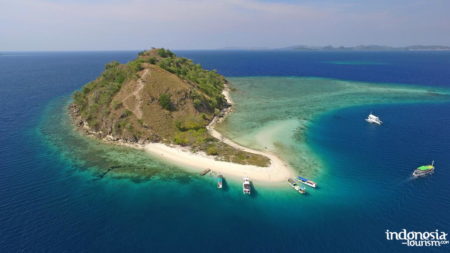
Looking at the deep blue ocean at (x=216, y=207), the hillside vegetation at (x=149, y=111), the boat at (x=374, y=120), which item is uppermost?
the hillside vegetation at (x=149, y=111)

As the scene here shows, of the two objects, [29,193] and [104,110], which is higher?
[104,110]

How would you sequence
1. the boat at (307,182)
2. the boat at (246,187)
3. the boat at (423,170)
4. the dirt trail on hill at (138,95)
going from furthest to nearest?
the dirt trail on hill at (138,95) < the boat at (423,170) < the boat at (307,182) < the boat at (246,187)

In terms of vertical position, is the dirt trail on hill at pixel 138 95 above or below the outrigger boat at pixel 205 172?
above

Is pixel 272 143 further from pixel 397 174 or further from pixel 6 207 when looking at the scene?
pixel 6 207

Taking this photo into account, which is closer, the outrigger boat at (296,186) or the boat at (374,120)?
the outrigger boat at (296,186)

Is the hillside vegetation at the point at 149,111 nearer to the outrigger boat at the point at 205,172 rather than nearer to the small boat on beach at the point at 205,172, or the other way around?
the outrigger boat at the point at 205,172

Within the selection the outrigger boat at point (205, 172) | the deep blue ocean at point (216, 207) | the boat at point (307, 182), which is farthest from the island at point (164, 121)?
the deep blue ocean at point (216, 207)

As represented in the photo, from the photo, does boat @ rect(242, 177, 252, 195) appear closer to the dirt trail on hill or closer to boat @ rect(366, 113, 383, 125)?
the dirt trail on hill

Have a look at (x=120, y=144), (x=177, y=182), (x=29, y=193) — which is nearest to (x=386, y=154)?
(x=177, y=182)
